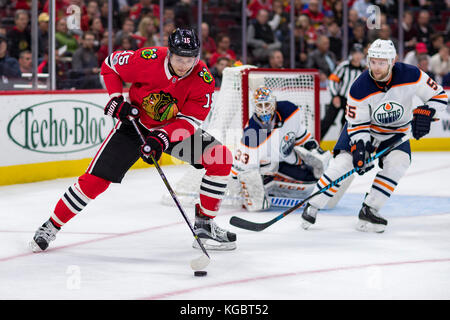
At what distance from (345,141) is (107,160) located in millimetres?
1416

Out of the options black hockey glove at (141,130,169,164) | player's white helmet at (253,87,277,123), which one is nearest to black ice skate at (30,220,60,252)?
black hockey glove at (141,130,169,164)

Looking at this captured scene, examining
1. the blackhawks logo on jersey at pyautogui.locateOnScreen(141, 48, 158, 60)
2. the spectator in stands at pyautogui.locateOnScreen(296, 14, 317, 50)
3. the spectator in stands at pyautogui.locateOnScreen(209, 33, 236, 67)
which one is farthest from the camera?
the spectator in stands at pyautogui.locateOnScreen(296, 14, 317, 50)

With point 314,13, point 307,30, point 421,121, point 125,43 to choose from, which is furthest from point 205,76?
point 314,13

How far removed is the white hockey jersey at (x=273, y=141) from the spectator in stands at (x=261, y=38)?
3782 millimetres

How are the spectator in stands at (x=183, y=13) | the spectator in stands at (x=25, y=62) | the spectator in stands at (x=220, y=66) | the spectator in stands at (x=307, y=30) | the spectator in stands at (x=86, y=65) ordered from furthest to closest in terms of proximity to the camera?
the spectator in stands at (x=307, y=30)
the spectator in stands at (x=183, y=13)
the spectator in stands at (x=220, y=66)
the spectator in stands at (x=86, y=65)
the spectator in stands at (x=25, y=62)

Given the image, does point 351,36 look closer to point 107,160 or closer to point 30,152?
point 30,152

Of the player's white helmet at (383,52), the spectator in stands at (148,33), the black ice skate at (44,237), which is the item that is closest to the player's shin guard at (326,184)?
the player's white helmet at (383,52)

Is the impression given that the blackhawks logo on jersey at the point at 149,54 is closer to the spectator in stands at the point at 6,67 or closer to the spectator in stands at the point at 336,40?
the spectator in stands at the point at 6,67

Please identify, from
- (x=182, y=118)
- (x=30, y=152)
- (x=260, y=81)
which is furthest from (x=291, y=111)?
(x=30, y=152)

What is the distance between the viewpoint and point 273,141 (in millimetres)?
5109

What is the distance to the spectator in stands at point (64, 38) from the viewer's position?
273 inches

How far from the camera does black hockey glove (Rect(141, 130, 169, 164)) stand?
3.48 m

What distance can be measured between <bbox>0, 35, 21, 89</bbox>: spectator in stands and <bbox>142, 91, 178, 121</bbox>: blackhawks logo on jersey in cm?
294

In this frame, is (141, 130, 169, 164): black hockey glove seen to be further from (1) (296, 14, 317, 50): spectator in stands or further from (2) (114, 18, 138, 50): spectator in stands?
(1) (296, 14, 317, 50): spectator in stands
